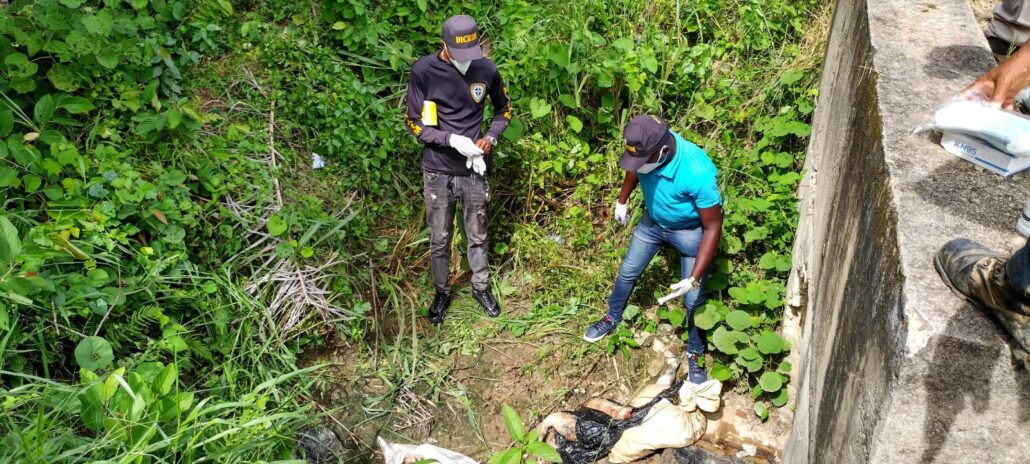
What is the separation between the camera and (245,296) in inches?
161

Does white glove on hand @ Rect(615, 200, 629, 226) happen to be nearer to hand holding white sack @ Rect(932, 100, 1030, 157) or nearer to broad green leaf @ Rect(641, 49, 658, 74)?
broad green leaf @ Rect(641, 49, 658, 74)

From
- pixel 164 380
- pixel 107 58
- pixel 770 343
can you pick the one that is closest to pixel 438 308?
pixel 164 380

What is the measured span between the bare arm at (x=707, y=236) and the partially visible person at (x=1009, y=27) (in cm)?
149

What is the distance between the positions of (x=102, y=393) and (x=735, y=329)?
3.22 meters

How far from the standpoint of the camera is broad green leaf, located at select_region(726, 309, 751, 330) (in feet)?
13.2

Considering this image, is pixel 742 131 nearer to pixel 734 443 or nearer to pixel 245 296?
pixel 734 443

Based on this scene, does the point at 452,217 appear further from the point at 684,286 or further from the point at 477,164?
the point at 684,286

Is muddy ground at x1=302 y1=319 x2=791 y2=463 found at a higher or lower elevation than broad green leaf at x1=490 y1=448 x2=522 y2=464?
lower

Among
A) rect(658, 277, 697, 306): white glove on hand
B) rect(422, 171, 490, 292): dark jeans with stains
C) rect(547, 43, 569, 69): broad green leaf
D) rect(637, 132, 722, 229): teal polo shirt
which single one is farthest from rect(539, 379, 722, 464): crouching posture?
rect(547, 43, 569, 69): broad green leaf

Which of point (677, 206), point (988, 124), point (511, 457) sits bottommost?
point (511, 457)

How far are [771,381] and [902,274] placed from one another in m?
1.97

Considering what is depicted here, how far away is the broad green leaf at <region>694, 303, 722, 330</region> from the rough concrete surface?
531mm

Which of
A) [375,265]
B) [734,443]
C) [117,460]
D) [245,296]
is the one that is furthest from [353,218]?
[734,443]

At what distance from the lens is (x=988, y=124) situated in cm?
229
